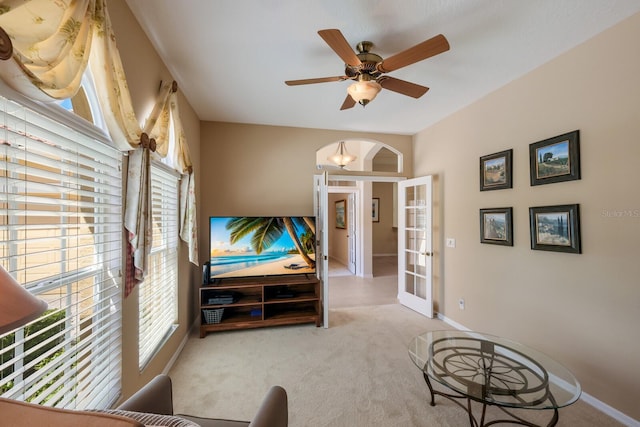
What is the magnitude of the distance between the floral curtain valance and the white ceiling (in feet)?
1.84

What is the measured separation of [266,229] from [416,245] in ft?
7.12

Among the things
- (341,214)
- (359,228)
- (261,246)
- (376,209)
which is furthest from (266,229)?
(376,209)

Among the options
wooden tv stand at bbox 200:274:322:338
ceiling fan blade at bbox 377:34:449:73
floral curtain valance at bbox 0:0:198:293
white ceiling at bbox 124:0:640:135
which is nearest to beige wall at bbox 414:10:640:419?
white ceiling at bbox 124:0:640:135

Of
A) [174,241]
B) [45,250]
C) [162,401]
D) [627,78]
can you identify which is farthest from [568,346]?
[174,241]

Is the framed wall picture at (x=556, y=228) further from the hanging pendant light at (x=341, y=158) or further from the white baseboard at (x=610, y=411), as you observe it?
the hanging pendant light at (x=341, y=158)

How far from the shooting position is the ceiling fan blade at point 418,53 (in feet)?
5.14

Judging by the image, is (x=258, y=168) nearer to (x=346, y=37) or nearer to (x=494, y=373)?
(x=346, y=37)

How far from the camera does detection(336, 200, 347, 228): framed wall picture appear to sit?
729cm

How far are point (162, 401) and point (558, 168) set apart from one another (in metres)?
3.07

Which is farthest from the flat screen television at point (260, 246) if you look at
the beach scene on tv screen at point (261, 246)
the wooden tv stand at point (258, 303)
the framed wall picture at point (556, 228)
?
the framed wall picture at point (556, 228)

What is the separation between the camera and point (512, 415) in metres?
1.79

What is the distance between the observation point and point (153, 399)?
120 cm

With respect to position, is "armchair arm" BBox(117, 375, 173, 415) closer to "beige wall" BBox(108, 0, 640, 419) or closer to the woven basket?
"beige wall" BBox(108, 0, 640, 419)

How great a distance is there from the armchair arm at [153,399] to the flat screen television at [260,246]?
1.90m
